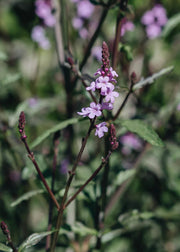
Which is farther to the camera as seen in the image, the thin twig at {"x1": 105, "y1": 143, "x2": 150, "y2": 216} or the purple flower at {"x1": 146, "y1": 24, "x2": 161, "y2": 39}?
the purple flower at {"x1": 146, "y1": 24, "x2": 161, "y2": 39}

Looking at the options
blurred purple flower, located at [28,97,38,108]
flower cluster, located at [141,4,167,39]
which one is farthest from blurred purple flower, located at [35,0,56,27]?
flower cluster, located at [141,4,167,39]

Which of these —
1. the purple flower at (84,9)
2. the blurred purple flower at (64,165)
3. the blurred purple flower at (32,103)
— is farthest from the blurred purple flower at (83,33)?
the blurred purple flower at (64,165)

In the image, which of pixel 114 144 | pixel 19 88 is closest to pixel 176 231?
pixel 114 144

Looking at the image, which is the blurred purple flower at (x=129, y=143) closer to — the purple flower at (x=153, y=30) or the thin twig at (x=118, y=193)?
the thin twig at (x=118, y=193)

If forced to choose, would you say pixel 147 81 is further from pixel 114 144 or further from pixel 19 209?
pixel 19 209

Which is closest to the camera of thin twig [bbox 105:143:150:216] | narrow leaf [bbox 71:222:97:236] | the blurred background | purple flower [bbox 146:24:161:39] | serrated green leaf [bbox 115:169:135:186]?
narrow leaf [bbox 71:222:97:236]

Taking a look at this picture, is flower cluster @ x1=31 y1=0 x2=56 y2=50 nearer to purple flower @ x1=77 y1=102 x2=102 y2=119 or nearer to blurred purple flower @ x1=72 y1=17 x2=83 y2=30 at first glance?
blurred purple flower @ x1=72 y1=17 x2=83 y2=30
